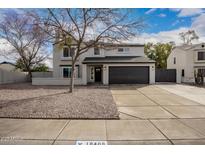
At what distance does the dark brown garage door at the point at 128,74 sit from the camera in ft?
69.0

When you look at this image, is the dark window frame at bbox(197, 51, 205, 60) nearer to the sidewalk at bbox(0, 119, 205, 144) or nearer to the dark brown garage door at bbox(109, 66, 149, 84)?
the dark brown garage door at bbox(109, 66, 149, 84)

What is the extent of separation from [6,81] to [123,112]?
21.9 meters

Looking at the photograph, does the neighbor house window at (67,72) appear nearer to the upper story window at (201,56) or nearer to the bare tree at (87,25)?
the bare tree at (87,25)

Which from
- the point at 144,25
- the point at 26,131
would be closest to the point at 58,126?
the point at 26,131

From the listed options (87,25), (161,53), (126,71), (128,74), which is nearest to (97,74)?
(126,71)

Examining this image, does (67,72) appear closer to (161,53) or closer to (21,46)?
(21,46)

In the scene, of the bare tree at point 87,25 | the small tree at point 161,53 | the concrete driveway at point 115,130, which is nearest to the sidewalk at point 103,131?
the concrete driveway at point 115,130

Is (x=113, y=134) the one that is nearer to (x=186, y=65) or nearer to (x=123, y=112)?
(x=123, y=112)

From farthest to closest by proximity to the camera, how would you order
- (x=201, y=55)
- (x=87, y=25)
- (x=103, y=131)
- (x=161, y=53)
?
(x=161, y=53)
(x=201, y=55)
(x=87, y=25)
(x=103, y=131)

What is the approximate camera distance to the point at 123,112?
774 centimetres

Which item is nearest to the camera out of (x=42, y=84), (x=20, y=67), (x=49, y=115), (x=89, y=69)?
(x=49, y=115)

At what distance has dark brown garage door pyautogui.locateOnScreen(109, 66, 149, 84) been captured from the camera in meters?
21.0

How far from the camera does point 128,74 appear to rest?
831 inches
